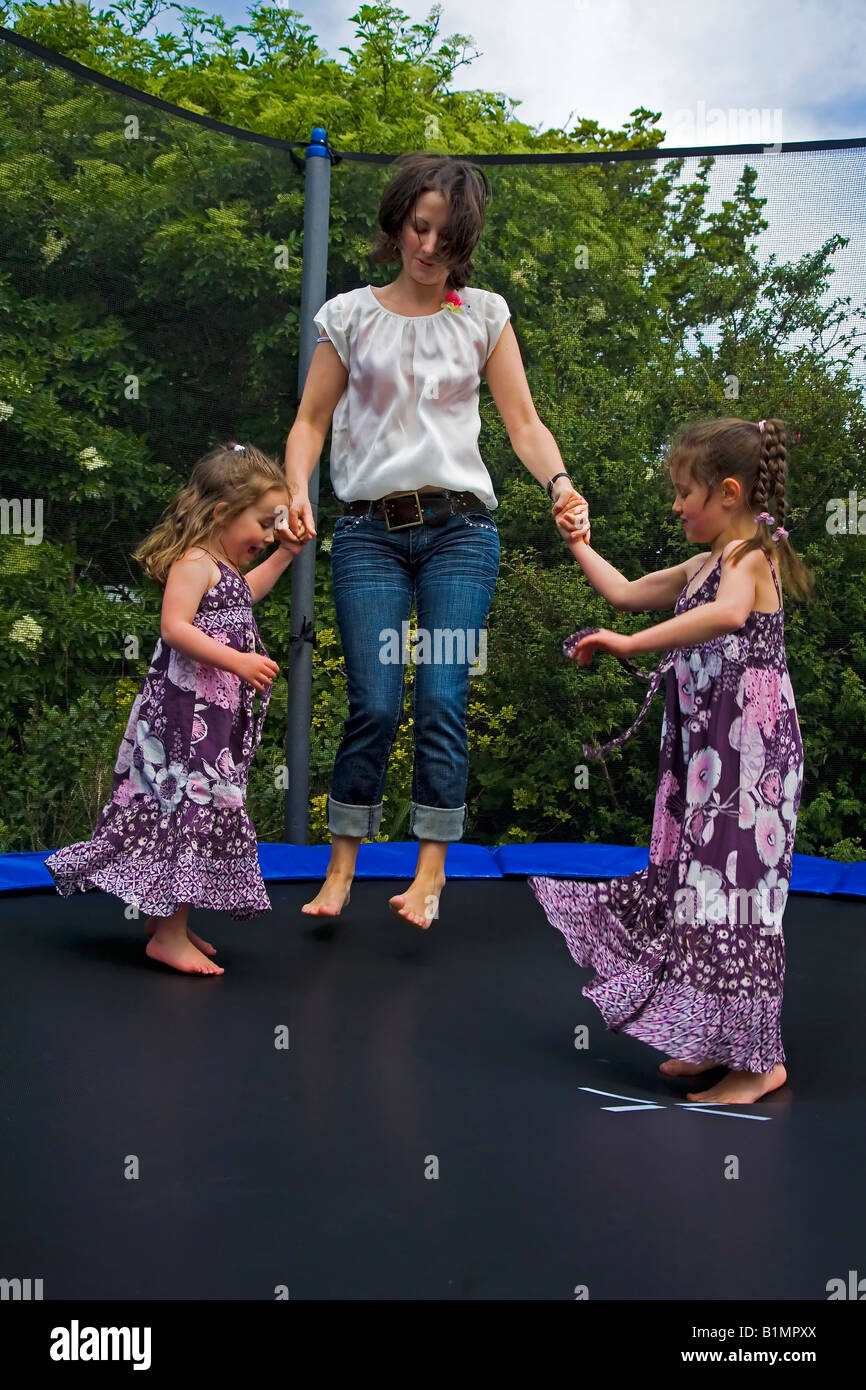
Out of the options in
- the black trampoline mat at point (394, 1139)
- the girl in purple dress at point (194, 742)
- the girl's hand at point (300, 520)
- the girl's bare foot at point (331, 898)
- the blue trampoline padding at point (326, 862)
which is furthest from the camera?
the blue trampoline padding at point (326, 862)

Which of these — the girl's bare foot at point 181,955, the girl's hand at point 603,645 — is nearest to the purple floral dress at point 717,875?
the girl's hand at point 603,645

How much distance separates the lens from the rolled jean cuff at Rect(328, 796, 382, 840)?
2350mm

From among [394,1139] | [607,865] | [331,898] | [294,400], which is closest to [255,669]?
[331,898]

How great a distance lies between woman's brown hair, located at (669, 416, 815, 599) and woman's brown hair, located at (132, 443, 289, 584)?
0.74 metres

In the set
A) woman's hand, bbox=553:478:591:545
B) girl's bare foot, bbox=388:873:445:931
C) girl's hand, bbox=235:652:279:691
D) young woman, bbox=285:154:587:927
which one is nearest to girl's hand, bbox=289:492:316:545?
young woman, bbox=285:154:587:927

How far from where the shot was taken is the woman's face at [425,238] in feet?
7.30

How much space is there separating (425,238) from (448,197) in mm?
76

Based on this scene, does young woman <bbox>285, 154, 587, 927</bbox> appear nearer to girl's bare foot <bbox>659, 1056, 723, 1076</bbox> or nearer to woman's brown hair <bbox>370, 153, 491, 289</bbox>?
woman's brown hair <bbox>370, 153, 491, 289</bbox>

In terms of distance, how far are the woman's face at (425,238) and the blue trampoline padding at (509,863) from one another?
1.24m

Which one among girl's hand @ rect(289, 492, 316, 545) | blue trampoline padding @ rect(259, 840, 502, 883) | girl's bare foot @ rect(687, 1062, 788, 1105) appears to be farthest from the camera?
blue trampoline padding @ rect(259, 840, 502, 883)

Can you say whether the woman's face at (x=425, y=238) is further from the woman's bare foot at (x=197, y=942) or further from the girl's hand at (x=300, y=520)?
the woman's bare foot at (x=197, y=942)

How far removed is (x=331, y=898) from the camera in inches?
93.0

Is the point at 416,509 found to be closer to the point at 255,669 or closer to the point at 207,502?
the point at 207,502

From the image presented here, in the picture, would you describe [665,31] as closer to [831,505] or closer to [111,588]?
[831,505]
